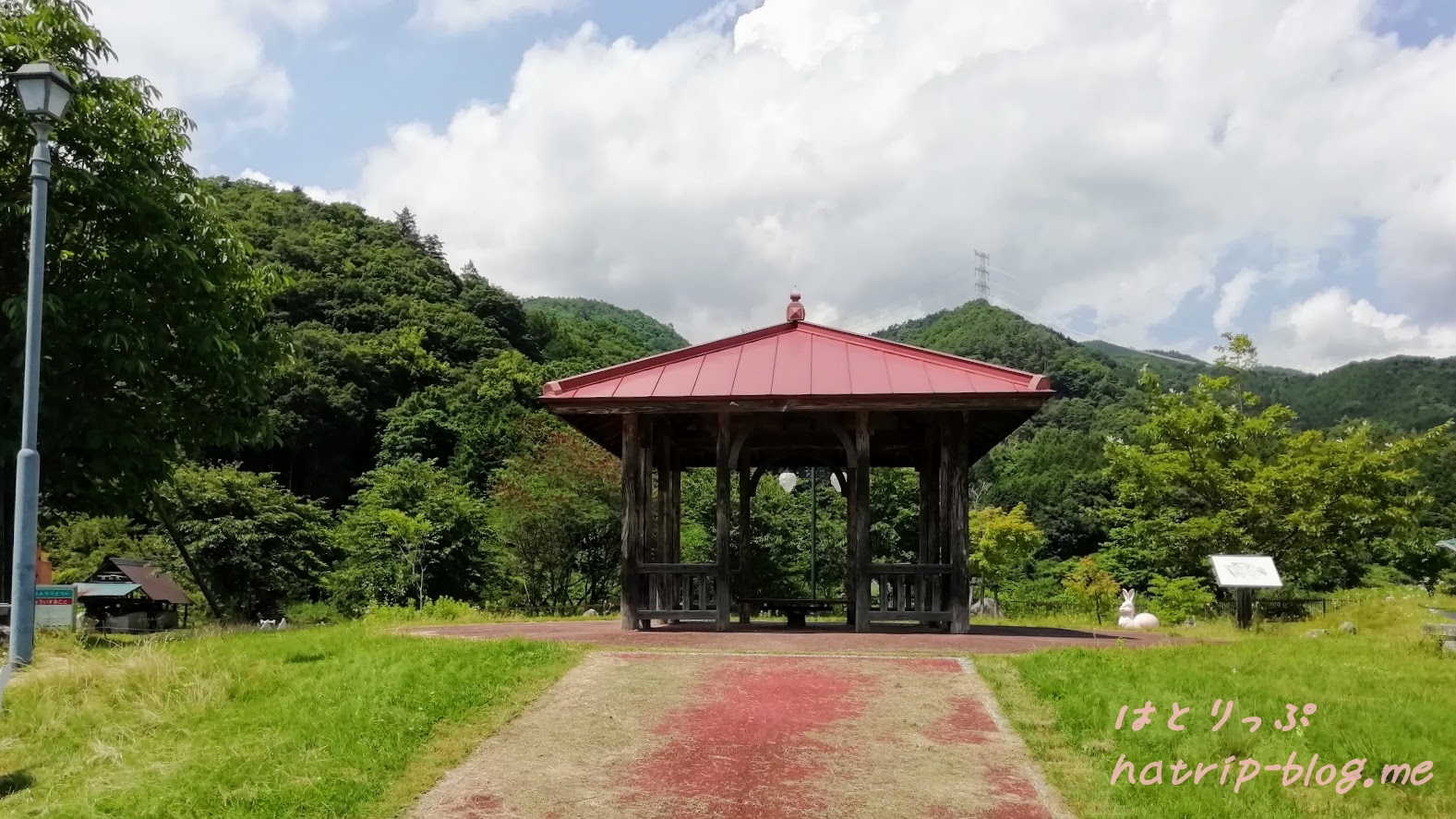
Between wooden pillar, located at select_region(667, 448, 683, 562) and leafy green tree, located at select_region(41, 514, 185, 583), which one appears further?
leafy green tree, located at select_region(41, 514, 185, 583)

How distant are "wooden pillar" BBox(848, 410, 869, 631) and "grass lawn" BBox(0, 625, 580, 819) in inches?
161

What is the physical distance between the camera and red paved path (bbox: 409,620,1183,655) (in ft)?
35.2

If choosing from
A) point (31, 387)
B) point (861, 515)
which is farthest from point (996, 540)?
point (31, 387)

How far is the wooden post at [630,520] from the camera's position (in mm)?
12648

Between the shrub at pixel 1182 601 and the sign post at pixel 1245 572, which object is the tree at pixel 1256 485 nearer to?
the shrub at pixel 1182 601

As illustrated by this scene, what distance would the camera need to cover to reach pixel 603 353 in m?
60.1

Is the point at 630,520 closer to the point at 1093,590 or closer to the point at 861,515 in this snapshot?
the point at 861,515

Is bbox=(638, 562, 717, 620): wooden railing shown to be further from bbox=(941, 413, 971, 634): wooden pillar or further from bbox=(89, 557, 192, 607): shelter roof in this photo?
bbox=(89, 557, 192, 607): shelter roof

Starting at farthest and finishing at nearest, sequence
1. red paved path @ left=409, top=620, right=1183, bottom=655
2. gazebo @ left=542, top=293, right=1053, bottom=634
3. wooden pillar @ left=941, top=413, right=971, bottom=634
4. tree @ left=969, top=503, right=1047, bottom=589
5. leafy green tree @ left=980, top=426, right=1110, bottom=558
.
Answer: leafy green tree @ left=980, top=426, right=1110, bottom=558
tree @ left=969, top=503, right=1047, bottom=589
wooden pillar @ left=941, top=413, right=971, bottom=634
gazebo @ left=542, top=293, right=1053, bottom=634
red paved path @ left=409, top=620, right=1183, bottom=655

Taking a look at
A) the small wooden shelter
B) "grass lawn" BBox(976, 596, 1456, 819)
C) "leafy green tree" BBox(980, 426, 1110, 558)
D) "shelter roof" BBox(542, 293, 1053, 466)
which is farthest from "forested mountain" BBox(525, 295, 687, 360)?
"grass lawn" BBox(976, 596, 1456, 819)

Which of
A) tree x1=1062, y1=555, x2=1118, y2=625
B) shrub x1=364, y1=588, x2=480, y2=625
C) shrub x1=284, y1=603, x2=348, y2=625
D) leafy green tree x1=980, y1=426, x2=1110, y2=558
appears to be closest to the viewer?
shrub x1=364, y1=588, x2=480, y2=625

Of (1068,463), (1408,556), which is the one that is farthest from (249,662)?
(1068,463)

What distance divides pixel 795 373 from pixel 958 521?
2.65 metres

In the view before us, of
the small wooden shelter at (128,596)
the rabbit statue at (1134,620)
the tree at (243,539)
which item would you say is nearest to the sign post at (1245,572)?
the rabbit statue at (1134,620)
